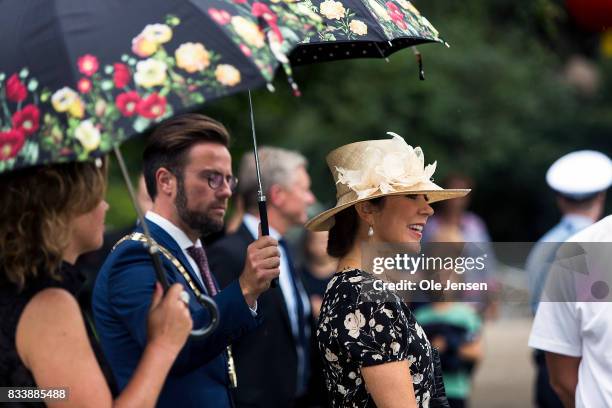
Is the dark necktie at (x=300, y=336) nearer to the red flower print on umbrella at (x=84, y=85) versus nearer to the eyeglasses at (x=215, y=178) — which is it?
the eyeglasses at (x=215, y=178)

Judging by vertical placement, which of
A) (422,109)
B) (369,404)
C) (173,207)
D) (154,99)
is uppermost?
(154,99)

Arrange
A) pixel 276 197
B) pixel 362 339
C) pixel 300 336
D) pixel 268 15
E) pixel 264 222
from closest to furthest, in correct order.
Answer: pixel 268 15 < pixel 362 339 < pixel 264 222 < pixel 300 336 < pixel 276 197

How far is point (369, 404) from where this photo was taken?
343 cm

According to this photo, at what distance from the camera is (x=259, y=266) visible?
3.36 metres

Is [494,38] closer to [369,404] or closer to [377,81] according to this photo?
[377,81]

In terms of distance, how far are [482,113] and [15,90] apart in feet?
55.0

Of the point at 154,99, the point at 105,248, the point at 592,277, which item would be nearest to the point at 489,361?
the point at 105,248

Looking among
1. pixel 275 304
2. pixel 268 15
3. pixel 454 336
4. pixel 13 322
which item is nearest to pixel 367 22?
pixel 268 15

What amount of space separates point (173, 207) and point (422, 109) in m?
14.8

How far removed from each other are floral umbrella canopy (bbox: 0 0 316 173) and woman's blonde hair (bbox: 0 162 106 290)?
142 millimetres

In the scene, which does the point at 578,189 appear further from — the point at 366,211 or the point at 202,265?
the point at 202,265

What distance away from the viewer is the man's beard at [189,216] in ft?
12.4

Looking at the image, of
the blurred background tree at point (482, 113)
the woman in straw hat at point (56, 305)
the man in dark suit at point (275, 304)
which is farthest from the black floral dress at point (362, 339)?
the blurred background tree at point (482, 113)

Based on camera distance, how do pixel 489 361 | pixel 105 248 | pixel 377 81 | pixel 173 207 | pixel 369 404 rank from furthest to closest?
pixel 377 81, pixel 489 361, pixel 105 248, pixel 173 207, pixel 369 404
